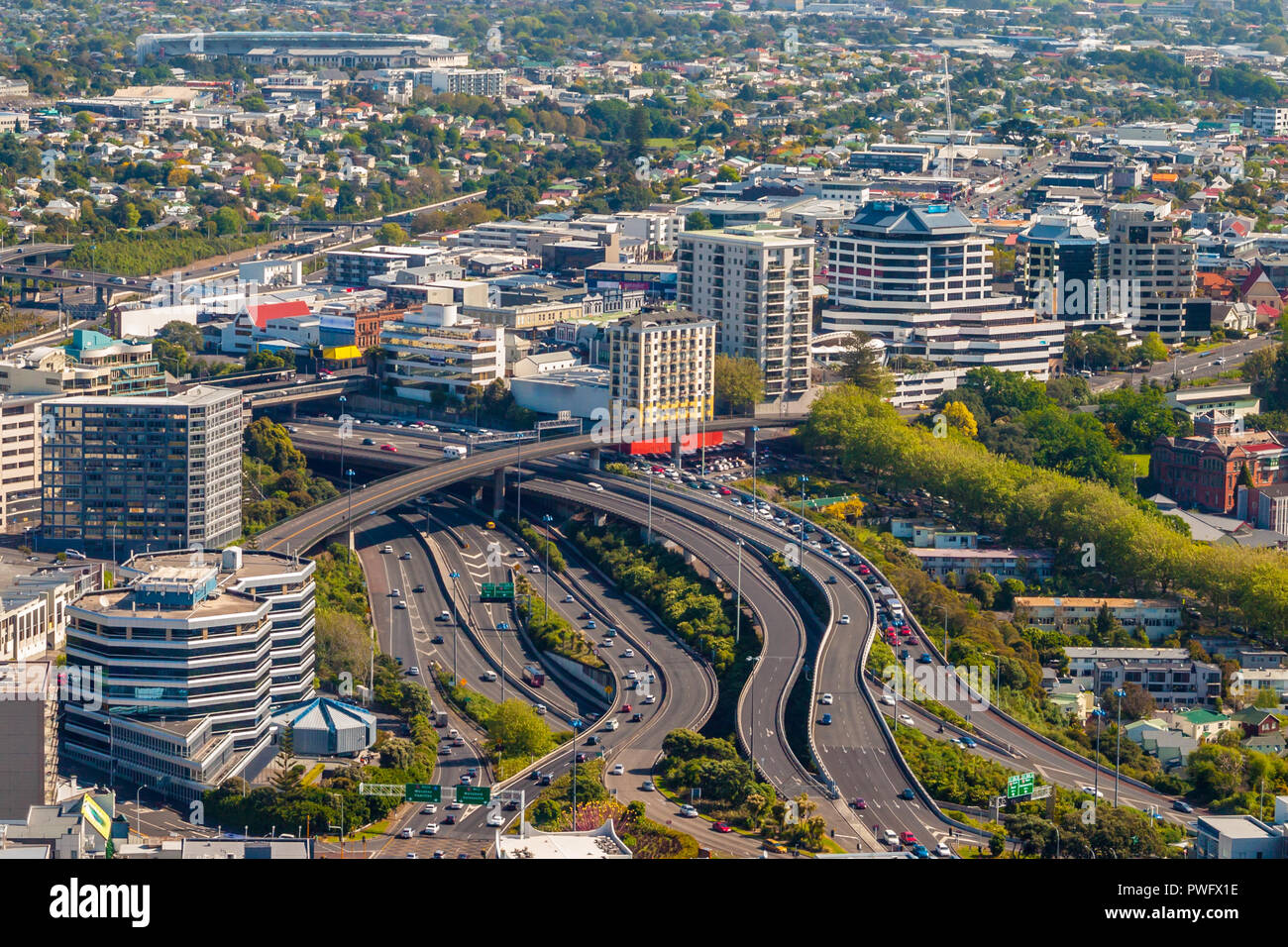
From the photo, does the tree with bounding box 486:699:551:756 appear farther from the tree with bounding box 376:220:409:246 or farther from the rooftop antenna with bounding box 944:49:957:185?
the rooftop antenna with bounding box 944:49:957:185

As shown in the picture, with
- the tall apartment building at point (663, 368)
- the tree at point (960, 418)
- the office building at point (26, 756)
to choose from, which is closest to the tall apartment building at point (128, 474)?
the office building at point (26, 756)

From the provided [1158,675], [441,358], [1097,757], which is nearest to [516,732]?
[1097,757]

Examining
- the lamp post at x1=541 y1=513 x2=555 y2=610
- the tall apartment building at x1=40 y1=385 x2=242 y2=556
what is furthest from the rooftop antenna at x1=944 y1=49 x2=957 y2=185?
the tall apartment building at x1=40 y1=385 x2=242 y2=556

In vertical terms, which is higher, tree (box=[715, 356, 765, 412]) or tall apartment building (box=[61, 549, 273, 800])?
tree (box=[715, 356, 765, 412])

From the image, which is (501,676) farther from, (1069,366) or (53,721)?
(1069,366)

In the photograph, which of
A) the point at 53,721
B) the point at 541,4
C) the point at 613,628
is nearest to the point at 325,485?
the point at 613,628

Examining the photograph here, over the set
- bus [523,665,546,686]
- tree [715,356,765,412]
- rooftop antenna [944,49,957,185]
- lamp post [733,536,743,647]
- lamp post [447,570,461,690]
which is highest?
rooftop antenna [944,49,957,185]
